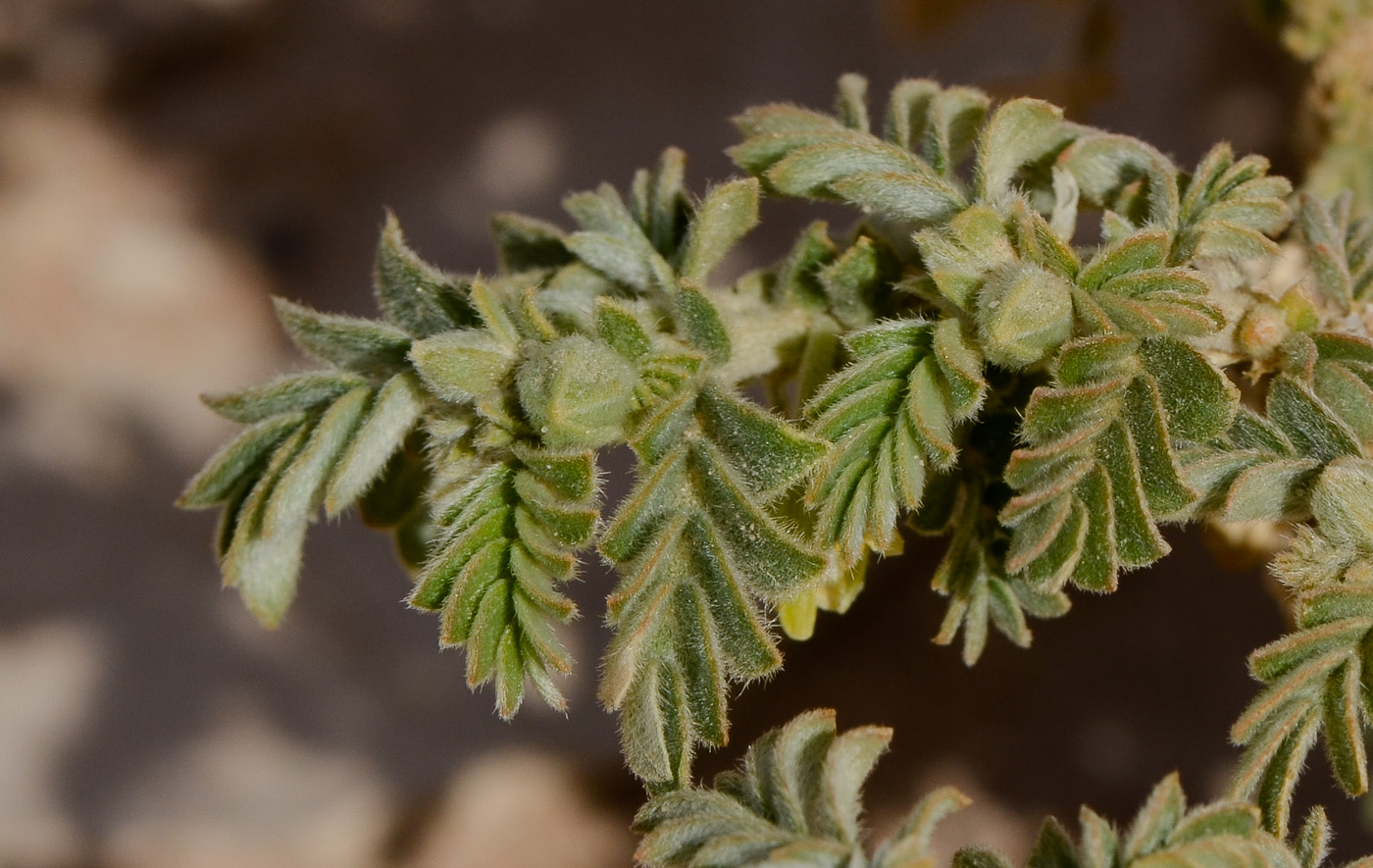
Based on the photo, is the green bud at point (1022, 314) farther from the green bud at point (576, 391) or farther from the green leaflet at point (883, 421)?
the green bud at point (576, 391)

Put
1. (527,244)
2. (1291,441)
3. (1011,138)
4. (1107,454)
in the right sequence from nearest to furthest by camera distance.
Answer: (1107,454), (1291,441), (1011,138), (527,244)

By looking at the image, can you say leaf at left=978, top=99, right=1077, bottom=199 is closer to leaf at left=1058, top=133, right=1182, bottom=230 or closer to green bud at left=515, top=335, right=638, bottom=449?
leaf at left=1058, top=133, right=1182, bottom=230

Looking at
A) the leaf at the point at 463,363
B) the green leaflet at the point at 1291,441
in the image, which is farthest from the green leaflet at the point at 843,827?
the leaf at the point at 463,363

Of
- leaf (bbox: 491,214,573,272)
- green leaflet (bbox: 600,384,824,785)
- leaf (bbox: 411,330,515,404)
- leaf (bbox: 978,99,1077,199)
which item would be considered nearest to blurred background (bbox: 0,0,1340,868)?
leaf (bbox: 491,214,573,272)

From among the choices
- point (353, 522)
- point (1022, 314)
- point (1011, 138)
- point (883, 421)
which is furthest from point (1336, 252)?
point (353, 522)

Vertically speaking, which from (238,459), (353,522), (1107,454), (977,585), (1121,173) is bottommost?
(353,522)

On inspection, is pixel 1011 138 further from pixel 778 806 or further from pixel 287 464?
pixel 287 464
